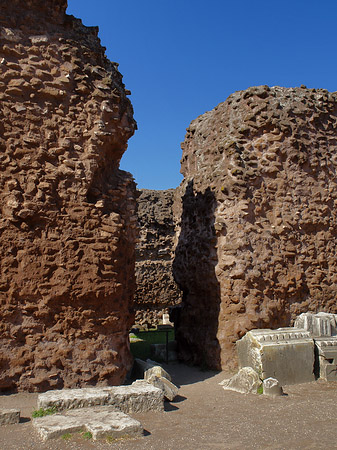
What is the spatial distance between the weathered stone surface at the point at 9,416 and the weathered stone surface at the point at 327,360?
5061 mm

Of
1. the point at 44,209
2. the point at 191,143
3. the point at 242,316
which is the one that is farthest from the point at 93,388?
the point at 191,143

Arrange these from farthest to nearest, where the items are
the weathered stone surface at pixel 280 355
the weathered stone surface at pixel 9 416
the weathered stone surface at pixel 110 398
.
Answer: the weathered stone surface at pixel 280 355 < the weathered stone surface at pixel 110 398 < the weathered stone surface at pixel 9 416

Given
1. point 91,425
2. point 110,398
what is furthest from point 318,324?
point 91,425

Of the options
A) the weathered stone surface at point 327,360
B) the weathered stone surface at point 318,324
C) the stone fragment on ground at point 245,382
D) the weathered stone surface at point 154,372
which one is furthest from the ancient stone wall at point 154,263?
the weathered stone surface at point 154,372

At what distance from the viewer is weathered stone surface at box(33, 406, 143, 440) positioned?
421 cm

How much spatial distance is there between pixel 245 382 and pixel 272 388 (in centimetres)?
45

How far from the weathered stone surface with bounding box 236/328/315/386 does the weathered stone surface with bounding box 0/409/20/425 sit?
12.6 feet

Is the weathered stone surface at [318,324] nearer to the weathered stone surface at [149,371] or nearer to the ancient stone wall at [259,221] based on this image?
the ancient stone wall at [259,221]

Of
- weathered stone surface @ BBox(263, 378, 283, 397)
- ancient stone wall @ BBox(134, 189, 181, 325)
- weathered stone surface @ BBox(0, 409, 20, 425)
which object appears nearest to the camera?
weathered stone surface @ BBox(0, 409, 20, 425)

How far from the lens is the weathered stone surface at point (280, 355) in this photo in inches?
272

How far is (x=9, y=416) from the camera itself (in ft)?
15.1

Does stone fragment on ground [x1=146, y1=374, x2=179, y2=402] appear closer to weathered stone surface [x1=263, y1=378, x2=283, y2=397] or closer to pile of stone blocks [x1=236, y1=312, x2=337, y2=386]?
weathered stone surface [x1=263, y1=378, x2=283, y2=397]

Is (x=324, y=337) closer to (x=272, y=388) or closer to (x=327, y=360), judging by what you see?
(x=327, y=360)

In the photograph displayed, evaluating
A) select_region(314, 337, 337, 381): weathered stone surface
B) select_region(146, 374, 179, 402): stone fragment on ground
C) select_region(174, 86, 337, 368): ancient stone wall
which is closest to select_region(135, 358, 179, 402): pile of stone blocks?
select_region(146, 374, 179, 402): stone fragment on ground
